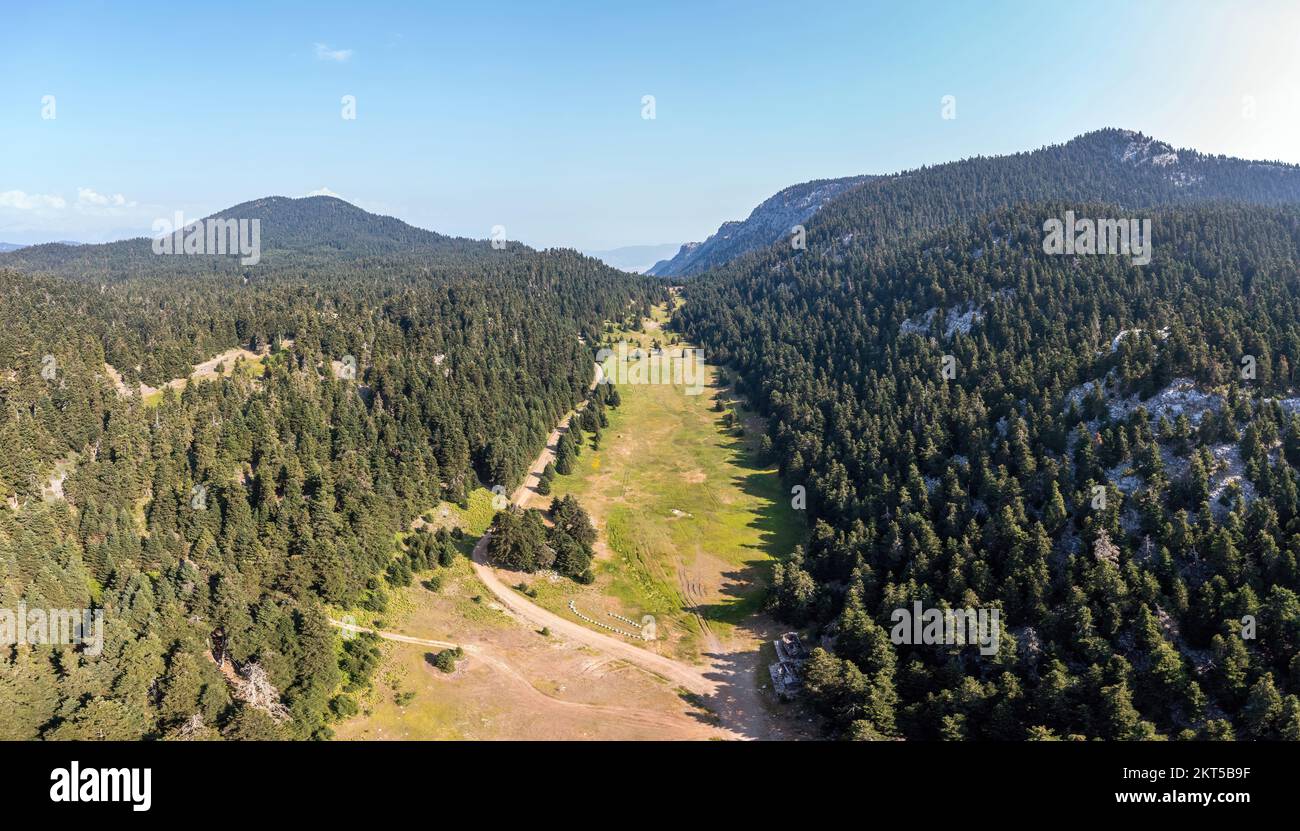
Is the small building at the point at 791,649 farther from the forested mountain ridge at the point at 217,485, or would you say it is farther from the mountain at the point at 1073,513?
the forested mountain ridge at the point at 217,485

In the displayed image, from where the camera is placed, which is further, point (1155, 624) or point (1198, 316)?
point (1198, 316)

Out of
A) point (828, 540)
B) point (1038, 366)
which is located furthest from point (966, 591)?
point (1038, 366)

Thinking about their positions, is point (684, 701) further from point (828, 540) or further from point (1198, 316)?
point (1198, 316)

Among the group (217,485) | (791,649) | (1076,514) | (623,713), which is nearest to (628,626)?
(623,713)

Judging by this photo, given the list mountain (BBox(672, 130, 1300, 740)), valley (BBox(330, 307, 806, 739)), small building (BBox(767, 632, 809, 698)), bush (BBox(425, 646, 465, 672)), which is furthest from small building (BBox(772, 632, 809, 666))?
bush (BBox(425, 646, 465, 672))

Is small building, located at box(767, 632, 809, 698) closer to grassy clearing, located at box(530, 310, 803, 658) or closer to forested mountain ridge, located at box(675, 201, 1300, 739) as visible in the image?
forested mountain ridge, located at box(675, 201, 1300, 739)

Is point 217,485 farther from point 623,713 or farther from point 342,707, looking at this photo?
point 623,713

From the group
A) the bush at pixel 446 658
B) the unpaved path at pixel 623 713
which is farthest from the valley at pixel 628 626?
the bush at pixel 446 658
